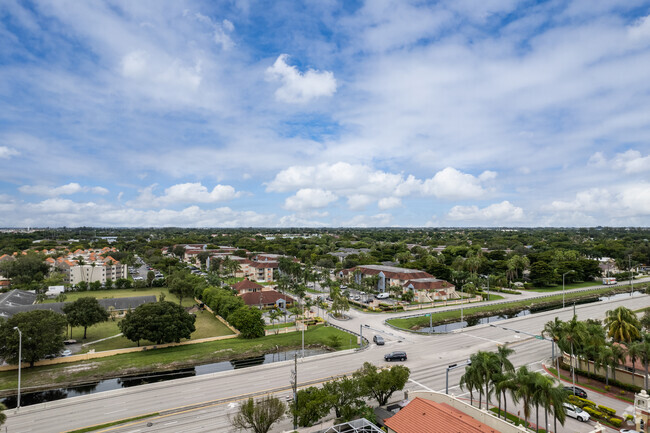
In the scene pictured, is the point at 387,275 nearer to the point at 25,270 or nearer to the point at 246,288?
the point at 246,288

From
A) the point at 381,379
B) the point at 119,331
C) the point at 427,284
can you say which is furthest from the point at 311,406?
the point at 427,284

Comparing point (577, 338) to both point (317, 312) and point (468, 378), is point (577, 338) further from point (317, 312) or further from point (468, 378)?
point (317, 312)

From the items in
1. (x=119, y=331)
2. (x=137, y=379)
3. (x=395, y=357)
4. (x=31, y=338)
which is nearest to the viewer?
(x=137, y=379)

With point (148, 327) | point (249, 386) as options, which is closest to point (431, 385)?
point (249, 386)

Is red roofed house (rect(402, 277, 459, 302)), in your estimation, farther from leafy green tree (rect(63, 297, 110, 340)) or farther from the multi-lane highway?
leafy green tree (rect(63, 297, 110, 340))

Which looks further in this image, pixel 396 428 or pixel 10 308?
pixel 10 308

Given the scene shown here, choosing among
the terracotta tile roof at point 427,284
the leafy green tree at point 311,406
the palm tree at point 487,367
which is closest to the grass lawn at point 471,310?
the terracotta tile roof at point 427,284
